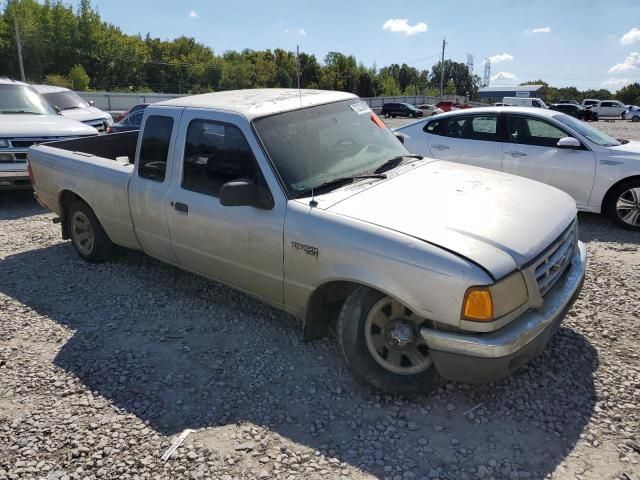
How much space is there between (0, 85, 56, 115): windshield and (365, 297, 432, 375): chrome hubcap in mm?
8396

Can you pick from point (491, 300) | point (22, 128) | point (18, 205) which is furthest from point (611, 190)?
point (18, 205)

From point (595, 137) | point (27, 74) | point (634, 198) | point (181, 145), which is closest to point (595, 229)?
point (634, 198)

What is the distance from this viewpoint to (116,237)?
16.8 feet

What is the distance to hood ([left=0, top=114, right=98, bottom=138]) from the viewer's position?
786 cm

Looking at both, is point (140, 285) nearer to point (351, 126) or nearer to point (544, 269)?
point (351, 126)

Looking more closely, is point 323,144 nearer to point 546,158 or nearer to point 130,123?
point 546,158

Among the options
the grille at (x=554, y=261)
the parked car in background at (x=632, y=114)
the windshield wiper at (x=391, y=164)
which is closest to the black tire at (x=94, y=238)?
the windshield wiper at (x=391, y=164)

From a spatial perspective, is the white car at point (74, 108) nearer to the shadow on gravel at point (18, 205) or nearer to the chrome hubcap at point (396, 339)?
the shadow on gravel at point (18, 205)

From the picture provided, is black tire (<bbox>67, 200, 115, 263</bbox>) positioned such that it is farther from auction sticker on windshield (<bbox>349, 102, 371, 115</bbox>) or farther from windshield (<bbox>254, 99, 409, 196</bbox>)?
auction sticker on windshield (<bbox>349, 102, 371, 115</bbox>)

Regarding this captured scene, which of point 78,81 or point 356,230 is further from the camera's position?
point 78,81

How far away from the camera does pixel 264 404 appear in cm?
326

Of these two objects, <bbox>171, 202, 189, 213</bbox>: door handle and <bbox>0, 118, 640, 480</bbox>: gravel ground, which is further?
<bbox>171, 202, 189, 213</bbox>: door handle

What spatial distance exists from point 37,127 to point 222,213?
5.88m

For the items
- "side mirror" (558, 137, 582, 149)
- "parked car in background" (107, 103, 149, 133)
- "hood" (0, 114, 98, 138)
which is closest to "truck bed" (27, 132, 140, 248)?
"hood" (0, 114, 98, 138)
